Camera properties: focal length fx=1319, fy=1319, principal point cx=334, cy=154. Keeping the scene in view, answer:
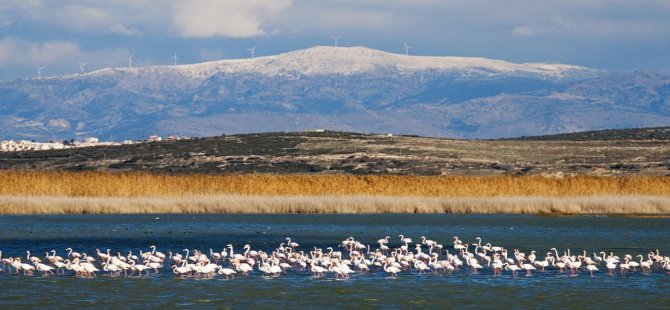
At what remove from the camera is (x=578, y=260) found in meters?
39.1

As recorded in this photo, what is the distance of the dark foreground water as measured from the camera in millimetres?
31141

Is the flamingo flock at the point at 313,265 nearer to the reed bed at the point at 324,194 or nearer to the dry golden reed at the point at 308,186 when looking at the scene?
the reed bed at the point at 324,194

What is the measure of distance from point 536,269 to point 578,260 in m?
1.51

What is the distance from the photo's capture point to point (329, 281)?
35344 millimetres

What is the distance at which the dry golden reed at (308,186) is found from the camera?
6719 centimetres

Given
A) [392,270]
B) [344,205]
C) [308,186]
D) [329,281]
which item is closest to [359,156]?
[308,186]

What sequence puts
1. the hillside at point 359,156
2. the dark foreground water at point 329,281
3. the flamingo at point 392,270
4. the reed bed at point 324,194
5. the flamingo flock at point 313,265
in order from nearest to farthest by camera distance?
the dark foreground water at point 329,281 → the flamingo flock at point 313,265 → the flamingo at point 392,270 → the reed bed at point 324,194 → the hillside at point 359,156

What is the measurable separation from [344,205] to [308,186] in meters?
6.93

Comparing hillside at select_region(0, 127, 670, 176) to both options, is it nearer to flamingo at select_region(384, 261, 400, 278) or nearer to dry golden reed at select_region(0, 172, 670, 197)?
dry golden reed at select_region(0, 172, 670, 197)

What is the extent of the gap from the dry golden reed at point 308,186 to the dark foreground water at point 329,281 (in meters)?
9.78

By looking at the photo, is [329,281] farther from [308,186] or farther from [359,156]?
[359,156]

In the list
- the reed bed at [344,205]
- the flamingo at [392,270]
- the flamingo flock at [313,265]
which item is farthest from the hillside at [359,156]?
the flamingo at [392,270]

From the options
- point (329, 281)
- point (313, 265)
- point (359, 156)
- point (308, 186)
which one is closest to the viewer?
point (329, 281)

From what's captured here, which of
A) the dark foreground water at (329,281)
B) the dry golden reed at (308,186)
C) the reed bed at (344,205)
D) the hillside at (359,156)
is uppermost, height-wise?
the hillside at (359,156)
